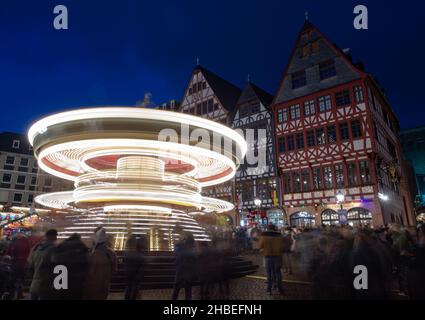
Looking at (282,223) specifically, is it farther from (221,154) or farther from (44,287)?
(44,287)

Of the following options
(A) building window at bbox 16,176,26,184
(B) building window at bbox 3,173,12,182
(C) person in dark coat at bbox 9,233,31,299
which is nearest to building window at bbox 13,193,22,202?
(A) building window at bbox 16,176,26,184

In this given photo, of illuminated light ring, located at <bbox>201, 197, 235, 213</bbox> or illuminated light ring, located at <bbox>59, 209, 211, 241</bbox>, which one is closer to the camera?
illuminated light ring, located at <bbox>59, 209, 211, 241</bbox>

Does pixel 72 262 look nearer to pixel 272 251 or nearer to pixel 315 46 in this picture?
pixel 272 251

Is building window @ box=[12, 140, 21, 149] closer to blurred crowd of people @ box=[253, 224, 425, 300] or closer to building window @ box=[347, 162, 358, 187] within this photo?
building window @ box=[347, 162, 358, 187]

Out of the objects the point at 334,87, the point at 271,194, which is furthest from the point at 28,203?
the point at 334,87

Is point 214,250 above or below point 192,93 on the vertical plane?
below

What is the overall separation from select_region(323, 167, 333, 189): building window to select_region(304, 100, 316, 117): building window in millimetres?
4624

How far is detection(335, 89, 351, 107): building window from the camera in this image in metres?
22.5

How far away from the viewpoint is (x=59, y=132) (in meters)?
8.39

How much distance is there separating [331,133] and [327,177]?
3366mm

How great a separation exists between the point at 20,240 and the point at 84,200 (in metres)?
2.76

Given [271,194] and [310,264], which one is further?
[271,194]

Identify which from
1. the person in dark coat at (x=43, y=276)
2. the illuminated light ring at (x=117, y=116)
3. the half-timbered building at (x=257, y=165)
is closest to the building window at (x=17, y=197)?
the half-timbered building at (x=257, y=165)

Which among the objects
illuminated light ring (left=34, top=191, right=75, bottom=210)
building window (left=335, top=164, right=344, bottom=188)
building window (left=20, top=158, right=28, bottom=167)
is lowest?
illuminated light ring (left=34, top=191, right=75, bottom=210)
